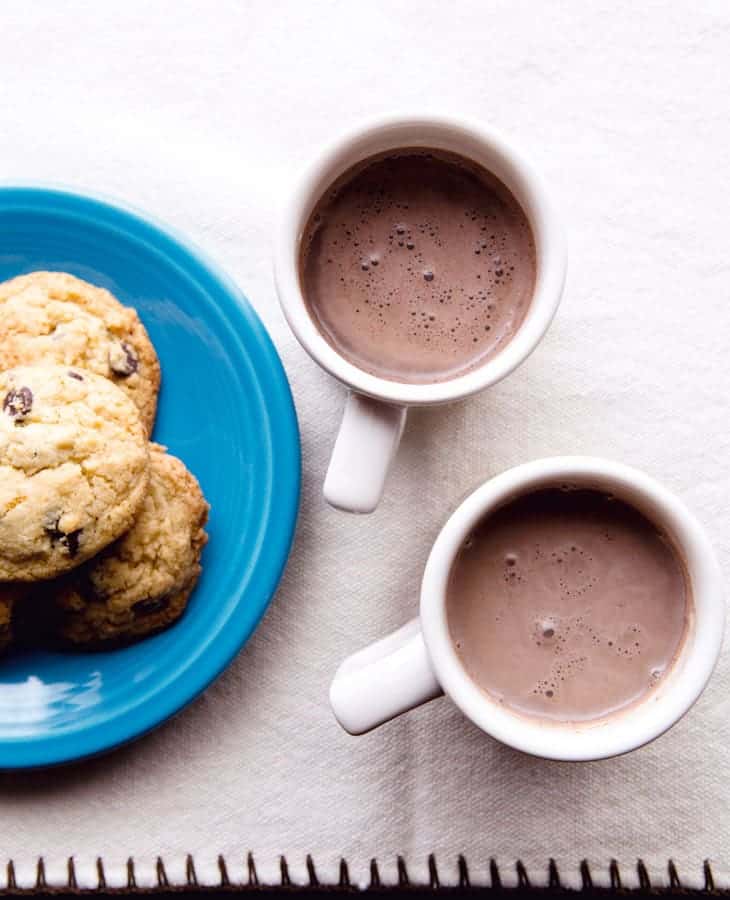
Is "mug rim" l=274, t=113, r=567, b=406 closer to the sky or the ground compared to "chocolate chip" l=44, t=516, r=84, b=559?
closer to the sky

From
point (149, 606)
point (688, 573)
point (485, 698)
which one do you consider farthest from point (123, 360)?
point (688, 573)

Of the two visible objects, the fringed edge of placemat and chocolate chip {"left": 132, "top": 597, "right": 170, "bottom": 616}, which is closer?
chocolate chip {"left": 132, "top": 597, "right": 170, "bottom": 616}

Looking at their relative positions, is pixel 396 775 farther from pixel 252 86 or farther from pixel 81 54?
pixel 81 54

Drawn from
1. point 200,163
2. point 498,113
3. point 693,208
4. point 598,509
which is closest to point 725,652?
point 598,509

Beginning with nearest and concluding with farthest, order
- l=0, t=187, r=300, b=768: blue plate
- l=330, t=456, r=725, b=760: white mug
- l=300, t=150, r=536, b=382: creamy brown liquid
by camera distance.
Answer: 1. l=330, t=456, r=725, b=760: white mug
2. l=300, t=150, r=536, b=382: creamy brown liquid
3. l=0, t=187, r=300, b=768: blue plate

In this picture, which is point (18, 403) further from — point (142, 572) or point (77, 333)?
point (142, 572)

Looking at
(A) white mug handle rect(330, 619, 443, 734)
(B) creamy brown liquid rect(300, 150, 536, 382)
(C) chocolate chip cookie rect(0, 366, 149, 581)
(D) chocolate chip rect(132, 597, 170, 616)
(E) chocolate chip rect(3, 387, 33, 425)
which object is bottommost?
(A) white mug handle rect(330, 619, 443, 734)

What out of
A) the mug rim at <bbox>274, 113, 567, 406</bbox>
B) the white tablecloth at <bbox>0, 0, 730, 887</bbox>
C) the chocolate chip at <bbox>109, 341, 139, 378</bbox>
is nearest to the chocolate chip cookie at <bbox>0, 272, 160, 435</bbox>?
the chocolate chip at <bbox>109, 341, 139, 378</bbox>

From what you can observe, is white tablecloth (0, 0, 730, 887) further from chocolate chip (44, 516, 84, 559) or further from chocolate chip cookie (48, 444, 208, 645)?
chocolate chip (44, 516, 84, 559)
